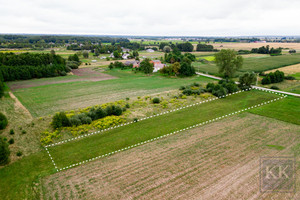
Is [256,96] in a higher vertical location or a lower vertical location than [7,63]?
lower

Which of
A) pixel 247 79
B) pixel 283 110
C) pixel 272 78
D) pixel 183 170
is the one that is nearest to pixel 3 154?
pixel 183 170

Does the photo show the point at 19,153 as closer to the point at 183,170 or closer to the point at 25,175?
the point at 25,175

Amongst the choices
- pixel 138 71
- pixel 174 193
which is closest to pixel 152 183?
pixel 174 193

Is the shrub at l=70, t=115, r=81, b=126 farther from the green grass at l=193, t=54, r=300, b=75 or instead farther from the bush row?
the green grass at l=193, t=54, r=300, b=75

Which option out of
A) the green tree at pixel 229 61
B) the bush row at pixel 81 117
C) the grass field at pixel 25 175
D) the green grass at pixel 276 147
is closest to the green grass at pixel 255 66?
the green tree at pixel 229 61

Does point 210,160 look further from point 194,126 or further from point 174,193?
point 194,126

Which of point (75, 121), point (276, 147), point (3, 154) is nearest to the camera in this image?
point (3, 154)
